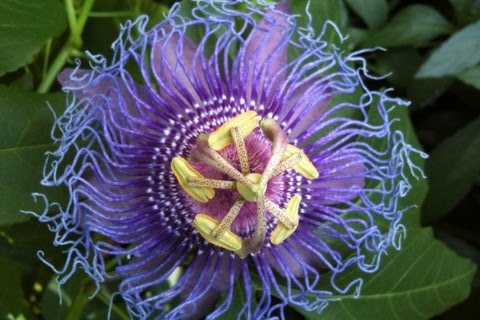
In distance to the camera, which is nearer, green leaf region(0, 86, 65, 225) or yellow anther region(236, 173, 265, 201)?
yellow anther region(236, 173, 265, 201)

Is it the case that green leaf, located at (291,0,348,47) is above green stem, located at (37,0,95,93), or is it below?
below

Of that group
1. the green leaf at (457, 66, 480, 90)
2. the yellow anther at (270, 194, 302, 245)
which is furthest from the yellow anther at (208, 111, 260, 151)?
the green leaf at (457, 66, 480, 90)

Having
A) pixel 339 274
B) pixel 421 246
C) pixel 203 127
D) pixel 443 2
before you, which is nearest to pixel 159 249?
pixel 203 127

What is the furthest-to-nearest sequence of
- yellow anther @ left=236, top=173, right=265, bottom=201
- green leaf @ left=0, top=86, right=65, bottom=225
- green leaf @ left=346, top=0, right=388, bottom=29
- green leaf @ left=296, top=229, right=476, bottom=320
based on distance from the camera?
green leaf @ left=346, top=0, right=388, bottom=29, green leaf @ left=296, top=229, right=476, bottom=320, green leaf @ left=0, top=86, right=65, bottom=225, yellow anther @ left=236, top=173, right=265, bottom=201

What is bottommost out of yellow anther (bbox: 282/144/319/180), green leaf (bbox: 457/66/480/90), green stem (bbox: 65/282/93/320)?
green leaf (bbox: 457/66/480/90)

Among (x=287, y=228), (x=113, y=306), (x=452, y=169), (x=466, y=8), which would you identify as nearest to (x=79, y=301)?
(x=113, y=306)

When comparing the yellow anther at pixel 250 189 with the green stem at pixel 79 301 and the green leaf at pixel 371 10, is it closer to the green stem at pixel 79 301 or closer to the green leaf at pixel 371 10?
the green stem at pixel 79 301

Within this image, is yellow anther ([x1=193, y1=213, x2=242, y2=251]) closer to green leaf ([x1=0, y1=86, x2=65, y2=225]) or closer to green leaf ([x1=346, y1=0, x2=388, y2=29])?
green leaf ([x1=0, y1=86, x2=65, y2=225])
